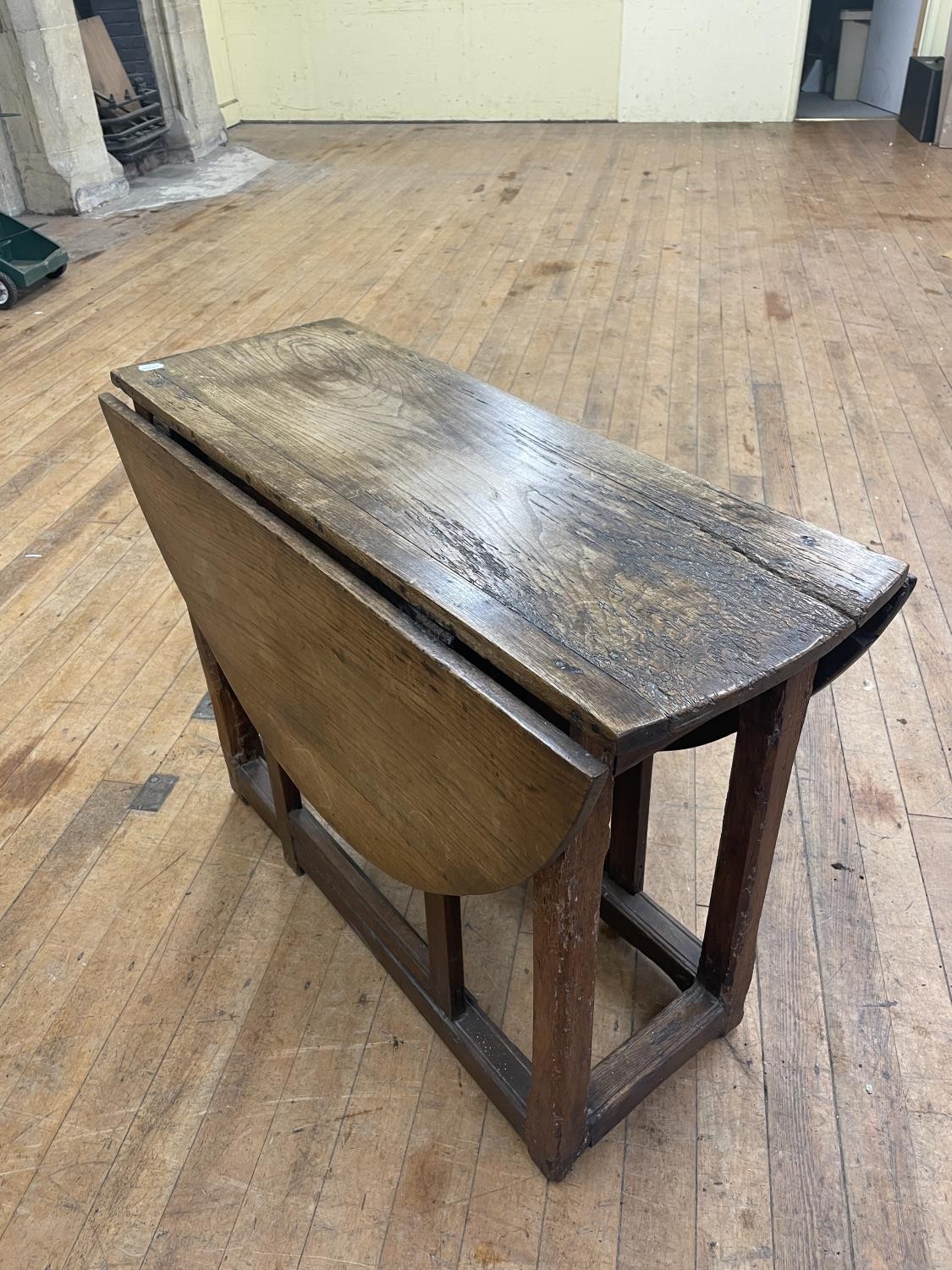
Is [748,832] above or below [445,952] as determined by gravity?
above

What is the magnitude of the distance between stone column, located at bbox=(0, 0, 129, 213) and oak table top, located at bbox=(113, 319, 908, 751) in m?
4.88

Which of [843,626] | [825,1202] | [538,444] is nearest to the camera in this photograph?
[843,626]

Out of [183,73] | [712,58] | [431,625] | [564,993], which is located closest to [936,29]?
[712,58]

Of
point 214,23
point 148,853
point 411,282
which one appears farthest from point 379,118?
point 148,853

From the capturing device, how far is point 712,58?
7402 mm

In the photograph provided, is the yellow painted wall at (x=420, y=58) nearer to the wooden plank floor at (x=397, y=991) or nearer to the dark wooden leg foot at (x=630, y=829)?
the wooden plank floor at (x=397, y=991)

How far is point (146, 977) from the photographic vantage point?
59.1 inches

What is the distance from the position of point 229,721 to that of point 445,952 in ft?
2.13

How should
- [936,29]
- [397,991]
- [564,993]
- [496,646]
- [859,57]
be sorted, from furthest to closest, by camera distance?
[859,57], [936,29], [397,991], [564,993], [496,646]

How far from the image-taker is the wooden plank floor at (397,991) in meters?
1.20

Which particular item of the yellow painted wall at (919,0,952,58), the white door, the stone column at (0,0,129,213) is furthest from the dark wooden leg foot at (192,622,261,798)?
the white door

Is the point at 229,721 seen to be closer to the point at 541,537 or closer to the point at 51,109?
the point at 541,537

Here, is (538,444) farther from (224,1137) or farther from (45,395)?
(45,395)

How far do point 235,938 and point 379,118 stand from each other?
320 inches
